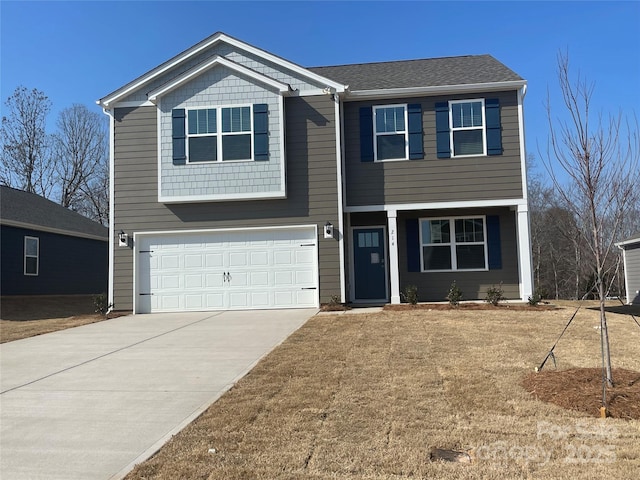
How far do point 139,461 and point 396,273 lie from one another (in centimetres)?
978

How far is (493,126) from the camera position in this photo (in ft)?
42.3

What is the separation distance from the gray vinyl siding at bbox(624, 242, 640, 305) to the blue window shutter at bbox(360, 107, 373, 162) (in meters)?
11.7

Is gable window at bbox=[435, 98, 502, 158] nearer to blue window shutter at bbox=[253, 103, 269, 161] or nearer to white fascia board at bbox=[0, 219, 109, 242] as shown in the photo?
blue window shutter at bbox=[253, 103, 269, 161]

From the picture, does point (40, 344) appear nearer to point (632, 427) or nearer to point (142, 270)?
point (142, 270)

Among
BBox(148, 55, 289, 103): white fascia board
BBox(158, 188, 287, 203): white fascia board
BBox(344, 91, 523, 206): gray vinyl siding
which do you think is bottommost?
BBox(158, 188, 287, 203): white fascia board

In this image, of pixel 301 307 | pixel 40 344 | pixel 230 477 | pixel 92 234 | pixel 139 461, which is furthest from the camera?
pixel 92 234

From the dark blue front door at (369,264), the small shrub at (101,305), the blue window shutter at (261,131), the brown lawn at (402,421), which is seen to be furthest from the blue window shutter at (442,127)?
the small shrub at (101,305)

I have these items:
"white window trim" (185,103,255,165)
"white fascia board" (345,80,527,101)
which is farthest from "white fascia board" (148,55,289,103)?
"white fascia board" (345,80,527,101)

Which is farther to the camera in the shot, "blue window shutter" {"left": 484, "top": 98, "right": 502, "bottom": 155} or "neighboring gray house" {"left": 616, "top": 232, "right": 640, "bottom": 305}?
"neighboring gray house" {"left": 616, "top": 232, "right": 640, "bottom": 305}

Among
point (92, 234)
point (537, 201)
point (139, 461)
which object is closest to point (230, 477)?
point (139, 461)

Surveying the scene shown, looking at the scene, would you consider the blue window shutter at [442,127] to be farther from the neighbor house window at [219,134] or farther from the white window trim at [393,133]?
the neighbor house window at [219,134]

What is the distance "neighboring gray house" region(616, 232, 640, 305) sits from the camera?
18156mm

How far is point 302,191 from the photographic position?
12.7m

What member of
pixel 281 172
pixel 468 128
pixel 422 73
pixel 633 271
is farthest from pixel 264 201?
pixel 633 271
